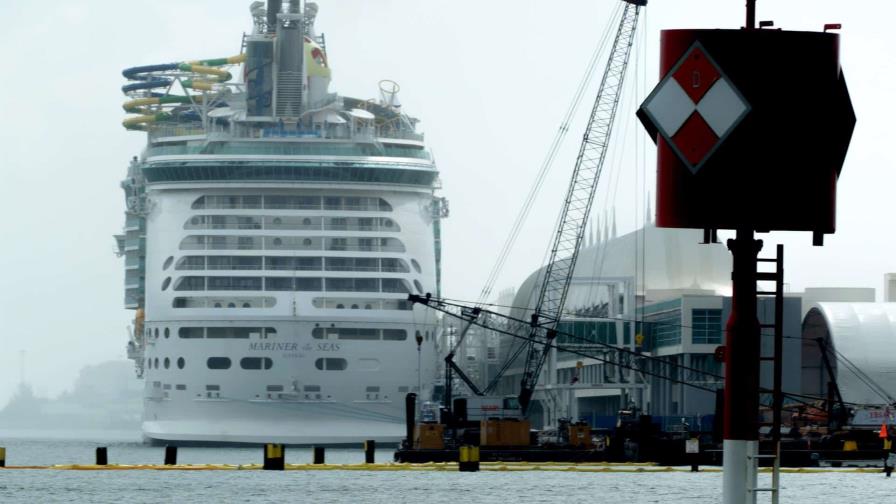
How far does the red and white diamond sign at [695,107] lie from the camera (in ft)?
37.8

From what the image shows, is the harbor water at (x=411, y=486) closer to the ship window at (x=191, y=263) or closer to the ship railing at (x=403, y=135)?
the ship window at (x=191, y=263)

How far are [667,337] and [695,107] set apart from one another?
10571 centimetres

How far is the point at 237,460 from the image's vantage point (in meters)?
87.8

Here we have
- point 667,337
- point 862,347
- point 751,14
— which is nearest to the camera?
point 751,14

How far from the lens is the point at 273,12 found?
4737 inches

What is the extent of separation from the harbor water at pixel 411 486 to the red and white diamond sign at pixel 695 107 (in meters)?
35.2

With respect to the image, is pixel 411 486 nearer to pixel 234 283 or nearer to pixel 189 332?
pixel 234 283

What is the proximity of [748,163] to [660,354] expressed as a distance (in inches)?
4193

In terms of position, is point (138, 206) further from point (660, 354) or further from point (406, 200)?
point (660, 354)

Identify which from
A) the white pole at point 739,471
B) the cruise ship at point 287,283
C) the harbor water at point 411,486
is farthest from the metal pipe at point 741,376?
the cruise ship at point 287,283

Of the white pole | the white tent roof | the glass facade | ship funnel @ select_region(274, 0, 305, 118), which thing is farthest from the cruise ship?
the white pole

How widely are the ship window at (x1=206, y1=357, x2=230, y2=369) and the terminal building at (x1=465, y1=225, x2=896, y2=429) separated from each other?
17754mm

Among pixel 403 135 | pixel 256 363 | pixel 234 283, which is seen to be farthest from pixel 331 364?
pixel 403 135

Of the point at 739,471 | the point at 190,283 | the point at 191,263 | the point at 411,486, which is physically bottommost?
the point at 411,486
